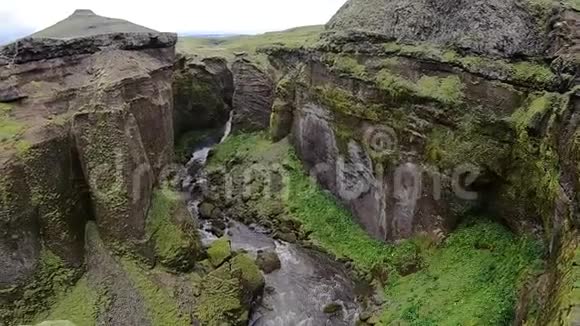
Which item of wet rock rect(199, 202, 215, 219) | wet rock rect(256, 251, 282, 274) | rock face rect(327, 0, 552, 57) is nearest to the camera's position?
rock face rect(327, 0, 552, 57)

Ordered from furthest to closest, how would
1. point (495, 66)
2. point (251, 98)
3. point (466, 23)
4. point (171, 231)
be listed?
point (251, 98) < point (466, 23) < point (171, 231) < point (495, 66)

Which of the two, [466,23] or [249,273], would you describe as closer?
[249,273]

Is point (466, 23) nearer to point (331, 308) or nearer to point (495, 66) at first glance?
point (495, 66)

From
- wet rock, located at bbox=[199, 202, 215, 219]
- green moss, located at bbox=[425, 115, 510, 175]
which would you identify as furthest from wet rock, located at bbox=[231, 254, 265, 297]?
green moss, located at bbox=[425, 115, 510, 175]

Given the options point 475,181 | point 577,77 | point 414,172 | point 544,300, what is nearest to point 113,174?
point 414,172

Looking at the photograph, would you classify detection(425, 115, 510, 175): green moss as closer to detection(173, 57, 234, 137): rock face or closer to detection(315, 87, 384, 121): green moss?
detection(315, 87, 384, 121): green moss

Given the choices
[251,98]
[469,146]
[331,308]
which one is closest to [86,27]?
[251,98]

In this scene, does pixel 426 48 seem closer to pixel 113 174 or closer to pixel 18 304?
pixel 113 174
